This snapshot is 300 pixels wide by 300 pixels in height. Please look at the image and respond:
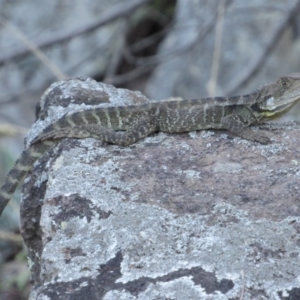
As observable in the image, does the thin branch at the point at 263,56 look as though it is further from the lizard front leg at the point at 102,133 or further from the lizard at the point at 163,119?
the lizard front leg at the point at 102,133

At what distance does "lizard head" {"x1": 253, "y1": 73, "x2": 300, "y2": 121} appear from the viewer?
5812mm

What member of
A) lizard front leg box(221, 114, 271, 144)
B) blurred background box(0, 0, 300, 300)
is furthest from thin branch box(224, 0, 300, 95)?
lizard front leg box(221, 114, 271, 144)

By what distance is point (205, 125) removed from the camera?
5648 millimetres

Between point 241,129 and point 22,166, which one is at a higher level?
point 241,129

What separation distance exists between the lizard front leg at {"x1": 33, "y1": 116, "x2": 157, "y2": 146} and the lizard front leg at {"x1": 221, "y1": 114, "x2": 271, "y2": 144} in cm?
64

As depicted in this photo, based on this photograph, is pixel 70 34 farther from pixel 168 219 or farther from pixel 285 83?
pixel 168 219

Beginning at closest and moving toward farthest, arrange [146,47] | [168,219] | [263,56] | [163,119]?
[168,219]
[163,119]
[263,56]
[146,47]

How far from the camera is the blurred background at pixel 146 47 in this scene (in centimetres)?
943

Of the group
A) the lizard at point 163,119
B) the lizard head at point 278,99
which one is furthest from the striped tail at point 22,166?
the lizard head at point 278,99

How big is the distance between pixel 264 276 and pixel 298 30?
22.6 ft

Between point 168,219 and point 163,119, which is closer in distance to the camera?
point 168,219

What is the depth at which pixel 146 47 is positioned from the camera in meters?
11.8

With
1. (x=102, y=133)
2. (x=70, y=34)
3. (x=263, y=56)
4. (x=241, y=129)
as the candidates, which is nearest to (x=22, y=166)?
(x=102, y=133)

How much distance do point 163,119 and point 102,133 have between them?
0.60m
